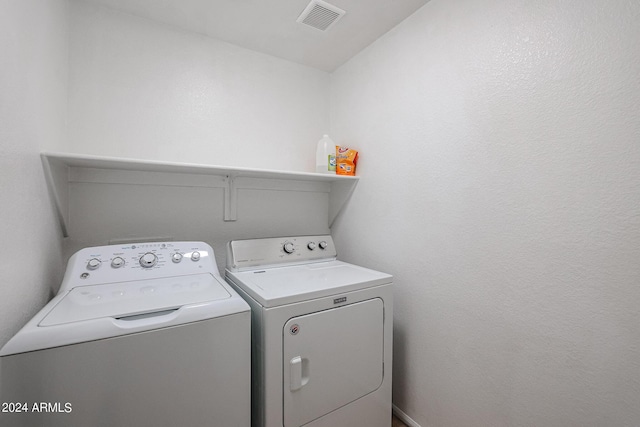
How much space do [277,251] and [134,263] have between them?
0.81 metres

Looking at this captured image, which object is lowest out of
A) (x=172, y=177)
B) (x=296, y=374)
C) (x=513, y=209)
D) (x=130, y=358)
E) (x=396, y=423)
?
(x=396, y=423)

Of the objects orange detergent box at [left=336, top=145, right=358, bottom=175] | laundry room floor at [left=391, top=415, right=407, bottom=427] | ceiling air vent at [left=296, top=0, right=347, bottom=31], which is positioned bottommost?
laundry room floor at [left=391, top=415, right=407, bottom=427]

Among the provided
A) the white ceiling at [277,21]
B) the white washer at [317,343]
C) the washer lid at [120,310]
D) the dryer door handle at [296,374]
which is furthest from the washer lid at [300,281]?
the white ceiling at [277,21]

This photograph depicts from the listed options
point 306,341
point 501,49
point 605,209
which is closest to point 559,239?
point 605,209

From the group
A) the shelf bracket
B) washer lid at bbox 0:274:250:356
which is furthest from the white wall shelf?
washer lid at bbox 0:274:250:356

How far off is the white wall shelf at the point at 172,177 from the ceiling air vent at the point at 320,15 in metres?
0.99

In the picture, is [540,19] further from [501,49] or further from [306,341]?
[306,341]

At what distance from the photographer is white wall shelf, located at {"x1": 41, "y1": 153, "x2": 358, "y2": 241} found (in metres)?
1.33

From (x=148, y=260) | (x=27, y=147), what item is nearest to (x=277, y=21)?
(x=27, y=147)

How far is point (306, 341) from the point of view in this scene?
1.23 m

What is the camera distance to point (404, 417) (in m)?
1.69

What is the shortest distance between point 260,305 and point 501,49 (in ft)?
5.36

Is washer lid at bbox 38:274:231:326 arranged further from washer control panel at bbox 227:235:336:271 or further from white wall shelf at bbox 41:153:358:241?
white wall shelf at bbox 41:153:358:241

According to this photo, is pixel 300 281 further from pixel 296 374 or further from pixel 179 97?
pixel 179 97
